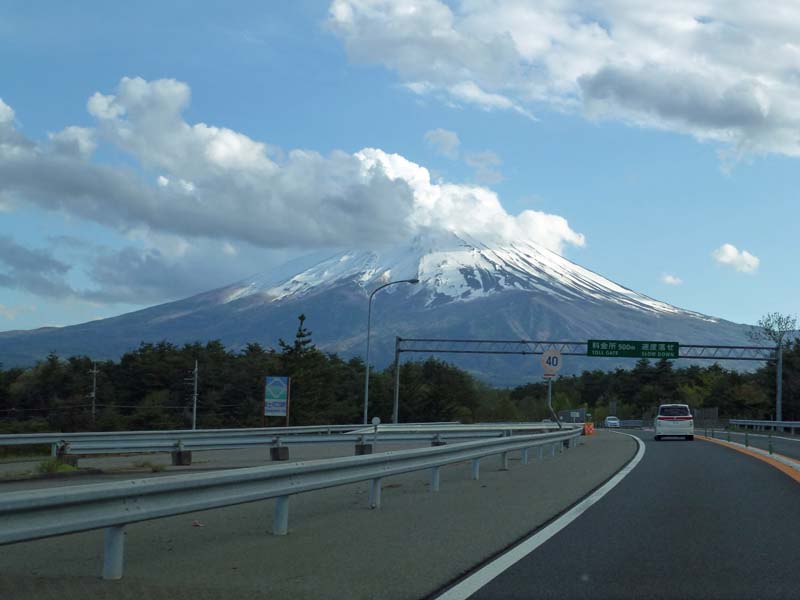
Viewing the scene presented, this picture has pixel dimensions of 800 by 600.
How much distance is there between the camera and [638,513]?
12172mm

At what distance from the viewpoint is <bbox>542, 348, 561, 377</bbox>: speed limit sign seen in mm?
30141

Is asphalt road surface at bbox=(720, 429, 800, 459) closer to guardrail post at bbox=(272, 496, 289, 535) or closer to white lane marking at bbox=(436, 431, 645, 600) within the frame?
white lane marking at bbox=(436, 431, 645, 600)

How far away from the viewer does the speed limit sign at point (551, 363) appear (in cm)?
3014

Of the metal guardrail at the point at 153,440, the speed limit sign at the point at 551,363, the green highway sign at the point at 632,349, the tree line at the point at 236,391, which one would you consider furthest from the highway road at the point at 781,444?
the tree line at the point at 236,391

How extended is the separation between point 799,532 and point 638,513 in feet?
7.09

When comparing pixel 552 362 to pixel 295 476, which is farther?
pixel 552 362

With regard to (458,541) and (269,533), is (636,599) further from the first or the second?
(269,533)

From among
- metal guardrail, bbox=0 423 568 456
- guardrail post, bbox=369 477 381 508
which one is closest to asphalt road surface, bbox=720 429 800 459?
metal guardrail, bbox=0 423 568 456

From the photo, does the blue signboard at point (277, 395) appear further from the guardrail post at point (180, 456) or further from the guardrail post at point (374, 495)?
the guardrail post at point (374, 495)

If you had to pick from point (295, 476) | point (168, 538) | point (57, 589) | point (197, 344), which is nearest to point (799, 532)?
point (295, 476)

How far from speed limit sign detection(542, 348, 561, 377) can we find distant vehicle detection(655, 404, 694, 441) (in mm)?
11172

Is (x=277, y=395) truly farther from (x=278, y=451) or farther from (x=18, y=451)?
(x=278, y=451)

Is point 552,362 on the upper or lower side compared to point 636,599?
upper

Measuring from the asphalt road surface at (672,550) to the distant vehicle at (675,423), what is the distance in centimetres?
2498
